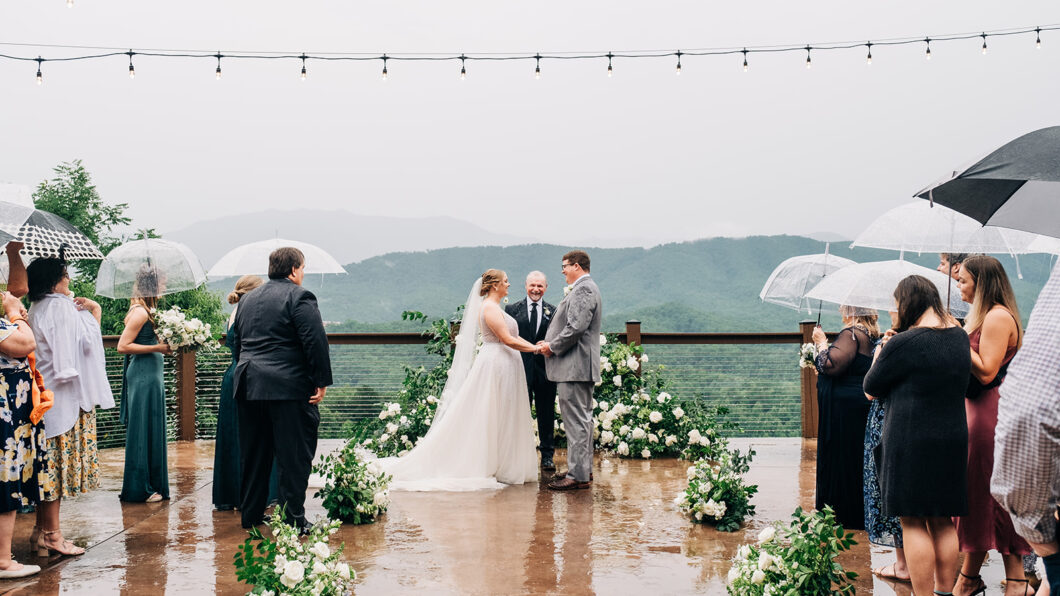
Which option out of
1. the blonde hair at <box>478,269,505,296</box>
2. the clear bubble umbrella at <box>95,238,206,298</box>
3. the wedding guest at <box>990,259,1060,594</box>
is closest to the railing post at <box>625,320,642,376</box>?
the blonde hair at <box>478,269,505,296</box>

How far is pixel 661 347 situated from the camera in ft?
28.4

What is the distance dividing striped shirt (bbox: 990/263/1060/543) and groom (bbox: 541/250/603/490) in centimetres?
A: 436

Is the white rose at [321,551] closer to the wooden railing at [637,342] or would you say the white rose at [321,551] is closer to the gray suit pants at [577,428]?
the gray suit pants at [577,428]

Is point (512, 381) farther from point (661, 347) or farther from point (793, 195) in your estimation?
point (793, 195)

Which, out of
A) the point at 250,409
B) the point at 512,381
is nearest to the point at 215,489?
the point at 250,409

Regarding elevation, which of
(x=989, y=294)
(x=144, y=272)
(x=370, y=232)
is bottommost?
(x=989, y=294)

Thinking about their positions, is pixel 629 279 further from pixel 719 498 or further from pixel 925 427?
pixel 925 427

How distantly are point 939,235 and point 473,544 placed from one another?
118 inches

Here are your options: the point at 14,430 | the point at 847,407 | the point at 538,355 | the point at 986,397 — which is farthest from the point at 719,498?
the point at 14,430

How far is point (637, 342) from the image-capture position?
327 inches

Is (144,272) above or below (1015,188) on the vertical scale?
below

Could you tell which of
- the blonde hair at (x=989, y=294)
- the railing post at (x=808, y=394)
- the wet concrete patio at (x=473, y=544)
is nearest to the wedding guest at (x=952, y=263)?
the blonde hair at (x=989, y=294)

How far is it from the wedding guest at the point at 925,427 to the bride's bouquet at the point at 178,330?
428 centimetres

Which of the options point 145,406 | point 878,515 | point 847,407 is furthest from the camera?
point 145,406
